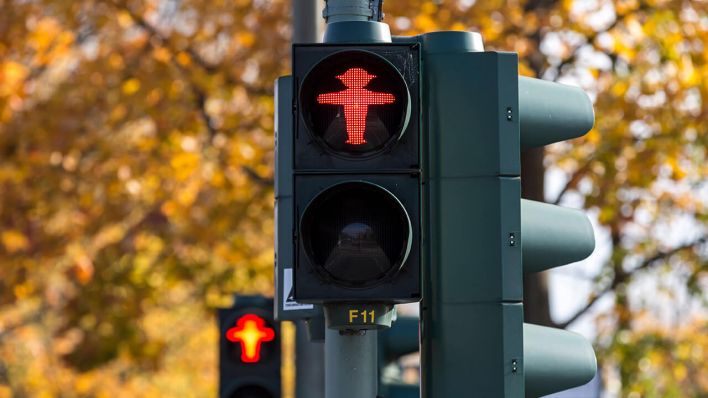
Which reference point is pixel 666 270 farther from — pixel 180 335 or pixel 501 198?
pixel 180 335

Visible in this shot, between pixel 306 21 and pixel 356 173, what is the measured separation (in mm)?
5129

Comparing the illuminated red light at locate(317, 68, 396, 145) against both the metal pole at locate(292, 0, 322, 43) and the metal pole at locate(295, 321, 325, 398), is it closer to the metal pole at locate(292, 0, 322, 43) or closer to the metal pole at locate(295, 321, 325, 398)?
the metal pole at locate(292, 0, 322, 43)

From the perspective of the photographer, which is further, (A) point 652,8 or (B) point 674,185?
(B) point 674,185

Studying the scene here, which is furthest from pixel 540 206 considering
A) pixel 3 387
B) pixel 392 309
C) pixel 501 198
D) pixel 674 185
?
pixel 3 387

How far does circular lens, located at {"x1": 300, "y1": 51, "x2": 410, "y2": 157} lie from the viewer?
5.03 metres

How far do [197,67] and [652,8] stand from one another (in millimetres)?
4732

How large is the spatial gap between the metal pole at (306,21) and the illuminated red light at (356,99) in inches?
192

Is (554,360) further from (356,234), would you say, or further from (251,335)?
(251,335)

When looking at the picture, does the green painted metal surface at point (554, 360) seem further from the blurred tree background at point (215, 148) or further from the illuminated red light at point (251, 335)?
the blurred tree background at point (215, 148)

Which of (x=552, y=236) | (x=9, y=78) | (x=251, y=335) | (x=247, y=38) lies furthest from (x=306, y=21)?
(x=9, y=78)

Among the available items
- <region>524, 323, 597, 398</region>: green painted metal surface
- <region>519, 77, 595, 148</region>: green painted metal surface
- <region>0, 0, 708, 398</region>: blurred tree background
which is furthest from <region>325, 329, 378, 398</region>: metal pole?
<region>0, 0, 708, 398</region>: blurred tree background

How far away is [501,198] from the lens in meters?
5.38

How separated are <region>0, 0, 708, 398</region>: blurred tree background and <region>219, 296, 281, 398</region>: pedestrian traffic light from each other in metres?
5.36

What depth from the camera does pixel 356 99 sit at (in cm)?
504
